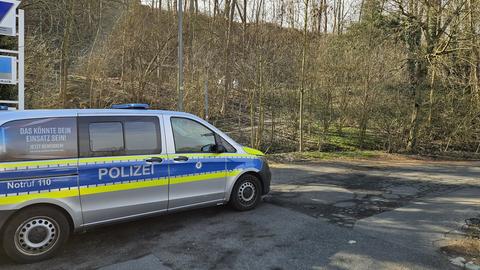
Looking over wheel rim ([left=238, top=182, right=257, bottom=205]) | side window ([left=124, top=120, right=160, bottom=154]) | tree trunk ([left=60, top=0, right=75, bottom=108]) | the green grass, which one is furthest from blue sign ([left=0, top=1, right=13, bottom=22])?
the green grass

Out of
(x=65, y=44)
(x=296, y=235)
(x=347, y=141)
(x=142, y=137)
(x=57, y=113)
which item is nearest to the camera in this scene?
(x=57, y=113)

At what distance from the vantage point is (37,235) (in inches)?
172

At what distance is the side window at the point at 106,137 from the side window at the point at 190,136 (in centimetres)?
87

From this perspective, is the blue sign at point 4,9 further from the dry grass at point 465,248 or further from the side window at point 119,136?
the dry grass at point 465,248

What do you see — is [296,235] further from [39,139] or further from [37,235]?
[39,139]

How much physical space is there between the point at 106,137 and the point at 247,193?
106 inches

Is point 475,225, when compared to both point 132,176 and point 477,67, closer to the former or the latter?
point 132,176

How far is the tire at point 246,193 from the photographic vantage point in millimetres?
6379

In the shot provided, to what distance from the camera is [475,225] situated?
6.04 metres

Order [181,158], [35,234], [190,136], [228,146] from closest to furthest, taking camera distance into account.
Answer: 1. [35,234]
2. [181,158]
3. [190,136]
4. [228,146]

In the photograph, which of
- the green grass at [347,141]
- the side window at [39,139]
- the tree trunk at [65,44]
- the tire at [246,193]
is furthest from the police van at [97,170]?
the green grass at [347,141]

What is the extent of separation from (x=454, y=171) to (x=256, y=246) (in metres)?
10.3

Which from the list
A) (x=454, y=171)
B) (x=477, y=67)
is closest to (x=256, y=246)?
(x=454, y=171)

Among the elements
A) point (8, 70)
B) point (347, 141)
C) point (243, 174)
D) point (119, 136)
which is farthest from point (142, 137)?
point (347, 141)
